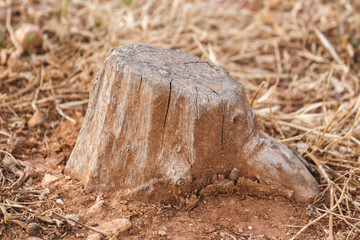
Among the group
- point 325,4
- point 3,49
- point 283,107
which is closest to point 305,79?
point 283,107

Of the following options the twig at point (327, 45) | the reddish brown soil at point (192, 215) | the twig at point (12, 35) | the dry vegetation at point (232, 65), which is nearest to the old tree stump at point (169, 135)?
the reddish brown soil at point (192, 215)

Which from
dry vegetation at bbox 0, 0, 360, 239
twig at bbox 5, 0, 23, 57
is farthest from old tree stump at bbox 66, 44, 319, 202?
twig at bbox 5, 0, 23, 57

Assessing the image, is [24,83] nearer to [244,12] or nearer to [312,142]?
[312,142]

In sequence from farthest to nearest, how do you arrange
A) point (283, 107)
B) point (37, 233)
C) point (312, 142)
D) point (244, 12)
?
1. point (244, 12)
2. point (283, 107)
3. point (312, 142)
4. point (37, 233)

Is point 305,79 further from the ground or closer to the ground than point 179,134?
closer to the ground

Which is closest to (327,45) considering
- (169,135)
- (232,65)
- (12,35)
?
(232,65)

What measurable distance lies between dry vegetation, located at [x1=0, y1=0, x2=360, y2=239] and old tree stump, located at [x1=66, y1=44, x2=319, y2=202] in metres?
0.34

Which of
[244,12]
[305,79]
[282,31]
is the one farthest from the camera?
[244,12]

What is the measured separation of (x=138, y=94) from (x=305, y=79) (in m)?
2.68

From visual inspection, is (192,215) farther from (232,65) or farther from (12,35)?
(12,35)

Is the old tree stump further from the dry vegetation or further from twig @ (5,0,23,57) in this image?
twig @ (5,0,23,57)

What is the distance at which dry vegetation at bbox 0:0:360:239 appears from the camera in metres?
2.43

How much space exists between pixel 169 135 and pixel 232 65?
2.43 m

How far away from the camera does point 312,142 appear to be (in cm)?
293
